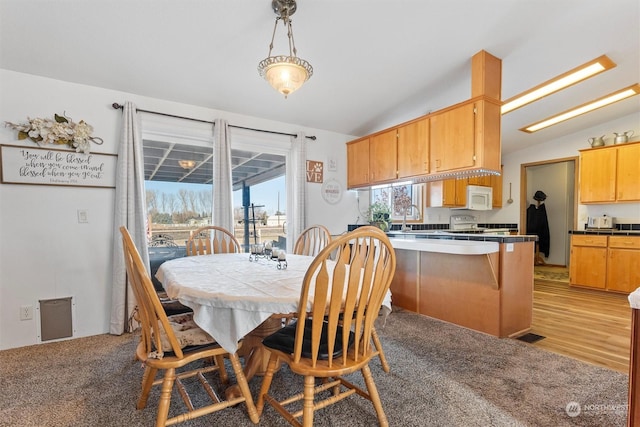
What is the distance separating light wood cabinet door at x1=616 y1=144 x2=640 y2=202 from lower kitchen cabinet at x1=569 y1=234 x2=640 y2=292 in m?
0.62

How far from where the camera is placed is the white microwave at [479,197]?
5.15 meters

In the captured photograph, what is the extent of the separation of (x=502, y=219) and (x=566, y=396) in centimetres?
494

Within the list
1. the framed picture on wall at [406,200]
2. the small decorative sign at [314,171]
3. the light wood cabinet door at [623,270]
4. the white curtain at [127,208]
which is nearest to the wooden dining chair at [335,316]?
the white curtain at [127,208]

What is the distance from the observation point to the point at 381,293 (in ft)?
4.61

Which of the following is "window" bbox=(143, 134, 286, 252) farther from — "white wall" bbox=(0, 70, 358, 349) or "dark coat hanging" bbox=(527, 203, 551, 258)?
"dark coat hanging" bbox=(527, 203, 551, 258)

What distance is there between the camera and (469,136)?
2.89 meters

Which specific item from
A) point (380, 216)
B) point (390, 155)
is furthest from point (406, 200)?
point (390, 155)

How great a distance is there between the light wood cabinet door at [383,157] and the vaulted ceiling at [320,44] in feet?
1.64

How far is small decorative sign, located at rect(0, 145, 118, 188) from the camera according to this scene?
2.41m

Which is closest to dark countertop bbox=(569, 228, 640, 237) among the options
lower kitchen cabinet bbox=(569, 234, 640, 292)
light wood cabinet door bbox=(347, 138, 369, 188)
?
lower kitchen cabinet bbox=(569, 234, 640, 292)

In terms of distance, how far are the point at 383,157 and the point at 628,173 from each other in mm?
3549

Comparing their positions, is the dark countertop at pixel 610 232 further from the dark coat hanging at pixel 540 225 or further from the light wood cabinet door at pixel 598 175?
the dark coat hanging at pixel 540 225

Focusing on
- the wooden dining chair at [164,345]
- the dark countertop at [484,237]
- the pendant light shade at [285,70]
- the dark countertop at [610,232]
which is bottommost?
the wooden dining chair at [164,345]

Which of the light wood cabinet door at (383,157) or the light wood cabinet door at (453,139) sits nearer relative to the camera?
the light wood cabinet door at (453,139)
